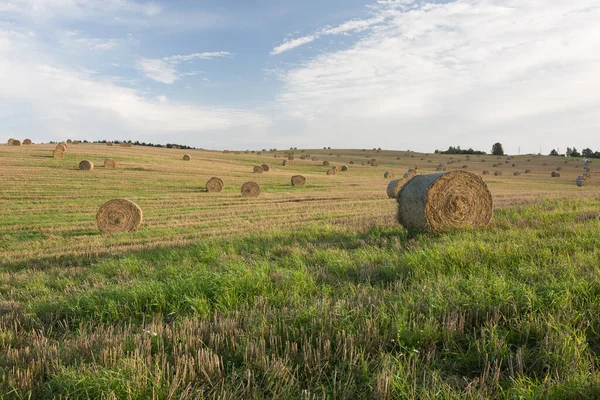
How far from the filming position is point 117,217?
1541cm

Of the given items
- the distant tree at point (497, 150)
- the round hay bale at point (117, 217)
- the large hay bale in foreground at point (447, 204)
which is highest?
the distant tree at point (497, 150)

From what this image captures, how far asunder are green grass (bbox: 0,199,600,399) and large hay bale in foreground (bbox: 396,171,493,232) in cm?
357

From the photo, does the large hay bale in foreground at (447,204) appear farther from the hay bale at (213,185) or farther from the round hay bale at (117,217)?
the hay bale at (213,185)

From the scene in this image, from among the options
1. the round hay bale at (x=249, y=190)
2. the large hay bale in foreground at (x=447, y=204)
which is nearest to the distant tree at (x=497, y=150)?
the round hay bale at (x=249, y=190)

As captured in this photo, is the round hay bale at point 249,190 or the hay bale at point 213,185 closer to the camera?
the round hay bale at point 249,190

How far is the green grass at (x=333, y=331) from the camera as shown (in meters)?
2.71

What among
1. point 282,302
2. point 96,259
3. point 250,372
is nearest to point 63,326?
point 282,302

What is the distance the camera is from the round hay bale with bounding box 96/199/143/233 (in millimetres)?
15242

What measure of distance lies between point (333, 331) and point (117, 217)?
1422 cm

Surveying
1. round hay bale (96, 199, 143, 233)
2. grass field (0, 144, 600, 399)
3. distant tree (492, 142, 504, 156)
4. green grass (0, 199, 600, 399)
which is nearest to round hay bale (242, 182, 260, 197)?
round hay bale (96, 199, 143, 233)

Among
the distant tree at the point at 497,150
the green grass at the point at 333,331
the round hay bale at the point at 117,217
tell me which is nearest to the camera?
the green grass at the point at 333,331

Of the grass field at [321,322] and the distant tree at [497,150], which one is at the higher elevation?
the distant tree at [497,150]

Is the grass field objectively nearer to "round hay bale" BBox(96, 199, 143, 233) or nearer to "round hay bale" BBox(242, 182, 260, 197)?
"round hay bale" BBox(96, 199, 143, 233)

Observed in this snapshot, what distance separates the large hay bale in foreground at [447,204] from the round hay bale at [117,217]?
1085 cm
